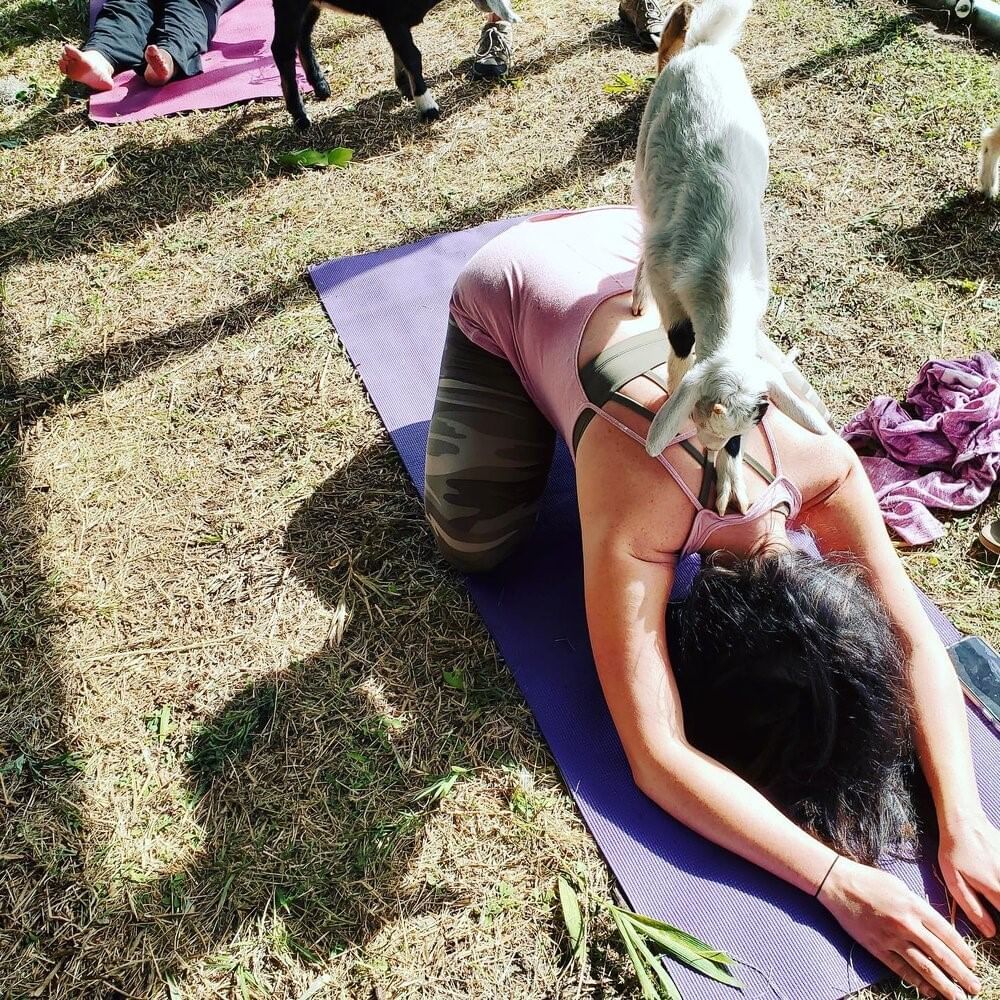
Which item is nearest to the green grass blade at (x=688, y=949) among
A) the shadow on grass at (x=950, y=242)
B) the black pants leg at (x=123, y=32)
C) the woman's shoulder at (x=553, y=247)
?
the woman's shoulder at (x=553, y=247)

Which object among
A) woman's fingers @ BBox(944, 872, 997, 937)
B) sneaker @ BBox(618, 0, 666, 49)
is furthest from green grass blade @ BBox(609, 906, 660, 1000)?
sneaker @ BBox(618, 0, 666, 49)

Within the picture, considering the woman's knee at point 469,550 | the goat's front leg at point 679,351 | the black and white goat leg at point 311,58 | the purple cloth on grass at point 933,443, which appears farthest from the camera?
the black and white goat leg at point 311,58

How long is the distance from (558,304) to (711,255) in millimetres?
397

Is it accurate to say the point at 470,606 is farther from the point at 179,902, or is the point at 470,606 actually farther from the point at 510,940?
the point at 179,902

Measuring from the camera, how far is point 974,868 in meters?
1.83

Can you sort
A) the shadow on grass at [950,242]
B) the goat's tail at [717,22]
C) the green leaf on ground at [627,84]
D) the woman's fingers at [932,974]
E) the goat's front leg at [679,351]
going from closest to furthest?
the woman's fingers at [932,974] < the goat's front leg at [679,351] < the goat's tail at [717,22] < the shadow on grass at [950,242] < the green leaf on ground at [627,84]

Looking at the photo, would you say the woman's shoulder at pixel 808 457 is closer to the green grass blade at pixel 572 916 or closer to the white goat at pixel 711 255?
the white goat at pixel 711 255

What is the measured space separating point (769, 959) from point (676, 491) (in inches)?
41.4

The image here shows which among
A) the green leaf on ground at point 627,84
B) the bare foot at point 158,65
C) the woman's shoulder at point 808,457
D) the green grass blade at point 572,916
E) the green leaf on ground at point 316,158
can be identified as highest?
the bare foot at point 158,65

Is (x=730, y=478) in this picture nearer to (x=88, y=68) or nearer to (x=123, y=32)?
(x=88, y=68)

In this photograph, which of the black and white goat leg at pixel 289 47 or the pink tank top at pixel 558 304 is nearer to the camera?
the pink tank top at pixel 558 304

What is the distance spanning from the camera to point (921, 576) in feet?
8.42

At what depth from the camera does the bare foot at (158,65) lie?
4652 millimetres

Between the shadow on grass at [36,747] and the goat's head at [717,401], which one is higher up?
the goat's head at [717,401]
